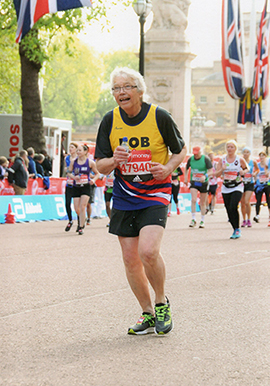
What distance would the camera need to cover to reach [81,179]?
50.2 feet

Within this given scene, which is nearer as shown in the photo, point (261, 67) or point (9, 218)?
point (9, 218)

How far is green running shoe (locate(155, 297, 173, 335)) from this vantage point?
5641mm

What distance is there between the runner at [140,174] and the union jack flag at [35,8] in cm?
1078

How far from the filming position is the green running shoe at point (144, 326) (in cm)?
565

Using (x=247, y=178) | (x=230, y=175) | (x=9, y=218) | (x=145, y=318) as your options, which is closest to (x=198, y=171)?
(x=247, y=178)

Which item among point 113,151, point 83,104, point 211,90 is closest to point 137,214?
point 113,151

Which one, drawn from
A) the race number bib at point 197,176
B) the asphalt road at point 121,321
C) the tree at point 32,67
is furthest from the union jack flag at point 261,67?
the asphalt road at point 121,321

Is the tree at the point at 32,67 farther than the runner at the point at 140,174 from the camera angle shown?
Yes

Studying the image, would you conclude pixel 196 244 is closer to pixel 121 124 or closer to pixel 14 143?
pixel 121 124

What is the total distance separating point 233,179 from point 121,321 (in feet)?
28.7

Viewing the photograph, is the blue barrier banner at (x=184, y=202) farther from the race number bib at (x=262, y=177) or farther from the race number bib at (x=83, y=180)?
the race number bib at (x=83, y=180)

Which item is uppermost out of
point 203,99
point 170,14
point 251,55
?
point 203,99

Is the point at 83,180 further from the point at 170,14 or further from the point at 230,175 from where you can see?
the point at 170,14

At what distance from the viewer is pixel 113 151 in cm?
577
